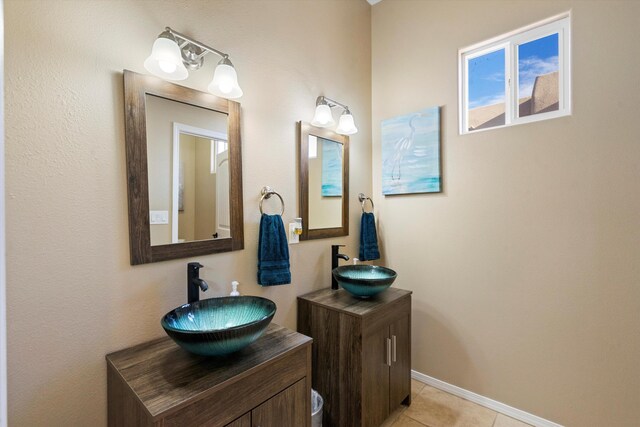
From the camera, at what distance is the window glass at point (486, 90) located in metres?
1.97

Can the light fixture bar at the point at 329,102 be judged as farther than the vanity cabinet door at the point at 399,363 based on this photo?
Yes

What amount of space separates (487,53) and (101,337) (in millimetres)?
2783

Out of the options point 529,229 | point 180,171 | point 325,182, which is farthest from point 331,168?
point 529,229

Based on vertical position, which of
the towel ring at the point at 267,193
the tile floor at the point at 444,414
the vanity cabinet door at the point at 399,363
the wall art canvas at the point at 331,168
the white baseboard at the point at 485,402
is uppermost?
the wall art canvas at the point at 331,168

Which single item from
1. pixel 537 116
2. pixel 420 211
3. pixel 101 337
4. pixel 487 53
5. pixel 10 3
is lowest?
pixel 101 337

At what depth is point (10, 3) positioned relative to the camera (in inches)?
37.3

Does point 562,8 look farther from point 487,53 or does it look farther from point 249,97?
point 249,97

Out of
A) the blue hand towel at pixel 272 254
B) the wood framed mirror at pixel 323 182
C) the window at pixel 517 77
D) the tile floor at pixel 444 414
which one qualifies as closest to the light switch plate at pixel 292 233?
the wood framed mirror at pixel 323 182

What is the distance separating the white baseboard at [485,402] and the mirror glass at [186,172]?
193 cm

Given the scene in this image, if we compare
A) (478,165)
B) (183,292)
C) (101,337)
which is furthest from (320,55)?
(101,337)

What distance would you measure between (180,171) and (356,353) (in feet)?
4.33

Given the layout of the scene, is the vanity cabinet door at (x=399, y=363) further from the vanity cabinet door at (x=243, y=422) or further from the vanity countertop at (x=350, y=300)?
the vanity cabinet door at (x=243, y=422)

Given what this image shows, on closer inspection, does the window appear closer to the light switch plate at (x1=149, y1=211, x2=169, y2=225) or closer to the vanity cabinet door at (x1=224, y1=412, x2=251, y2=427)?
the light switch plate at (x1=149, y1=211, x2=169, y2=225)

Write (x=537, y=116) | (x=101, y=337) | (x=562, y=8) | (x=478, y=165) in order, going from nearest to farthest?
(x=101, y=337) < (x=562, y=8) < (x=537, y=116) < (x=478, y=165)
